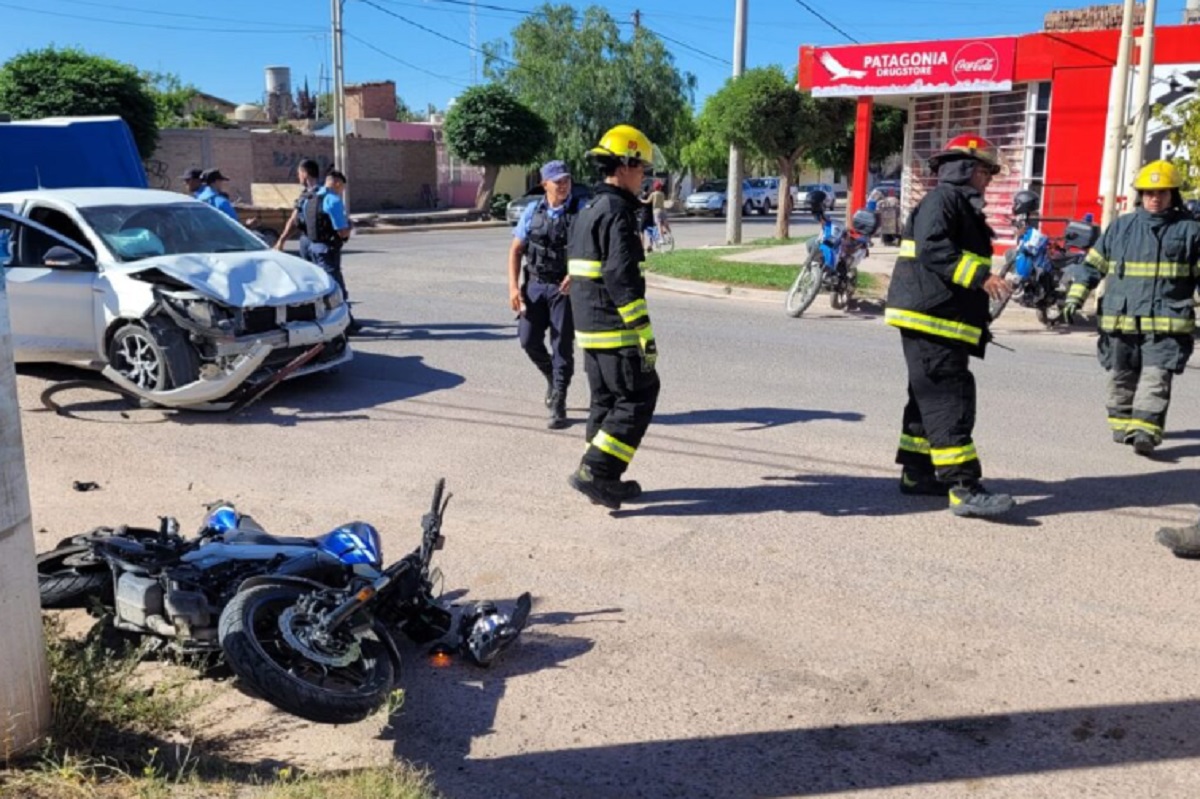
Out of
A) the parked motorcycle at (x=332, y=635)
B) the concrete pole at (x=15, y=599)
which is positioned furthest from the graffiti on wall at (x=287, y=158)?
the concrete pole at (x=15, y=599)

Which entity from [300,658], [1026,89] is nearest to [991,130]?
[1026,89]

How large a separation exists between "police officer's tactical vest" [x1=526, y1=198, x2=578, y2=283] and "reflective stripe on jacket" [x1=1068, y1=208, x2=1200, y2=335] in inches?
137

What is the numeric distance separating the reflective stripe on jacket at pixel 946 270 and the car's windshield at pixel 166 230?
5.41 metres

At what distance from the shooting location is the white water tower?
67000 millimetres

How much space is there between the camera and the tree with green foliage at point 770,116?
887 inches

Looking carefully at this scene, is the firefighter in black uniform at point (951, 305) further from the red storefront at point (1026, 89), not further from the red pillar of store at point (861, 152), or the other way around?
the red pillar of store at point (861, 152)

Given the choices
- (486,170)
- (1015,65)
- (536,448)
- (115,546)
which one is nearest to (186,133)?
Result: (486,170)

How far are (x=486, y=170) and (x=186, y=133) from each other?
420 inches

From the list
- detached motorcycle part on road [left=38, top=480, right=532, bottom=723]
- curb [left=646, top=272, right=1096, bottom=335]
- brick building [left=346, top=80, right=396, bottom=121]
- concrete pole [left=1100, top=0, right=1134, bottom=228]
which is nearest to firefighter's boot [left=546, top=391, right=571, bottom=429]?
detached motorcycle part on road [left=38, top=480, right=532, bottom=723]

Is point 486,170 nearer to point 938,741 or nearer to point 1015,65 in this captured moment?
point 1015,65

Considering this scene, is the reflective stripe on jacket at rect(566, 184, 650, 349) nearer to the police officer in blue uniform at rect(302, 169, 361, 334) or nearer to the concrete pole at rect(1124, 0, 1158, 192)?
the police officer in blue uniform at rect(302, 169, 361, 334)

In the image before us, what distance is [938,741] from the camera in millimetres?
3615

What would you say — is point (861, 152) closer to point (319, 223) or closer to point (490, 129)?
point (319, 223)

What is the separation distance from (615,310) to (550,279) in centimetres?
180
